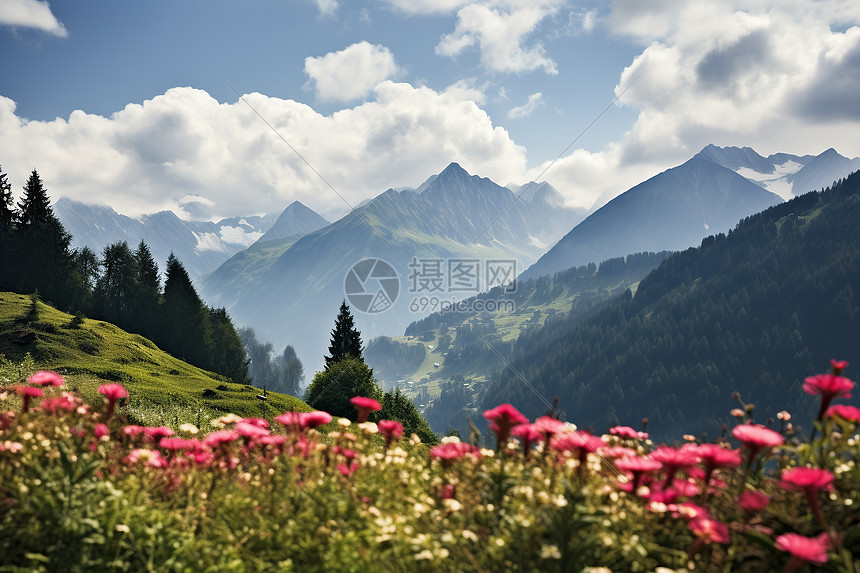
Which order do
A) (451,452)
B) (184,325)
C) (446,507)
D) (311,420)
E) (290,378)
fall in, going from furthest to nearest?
(290,378) < (184,325) < (311,420) < (451,452) < (446,507)

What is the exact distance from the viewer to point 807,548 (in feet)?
9.43

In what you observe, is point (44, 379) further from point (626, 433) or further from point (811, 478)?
point (811, 478)

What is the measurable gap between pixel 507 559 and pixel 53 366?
3766 cm

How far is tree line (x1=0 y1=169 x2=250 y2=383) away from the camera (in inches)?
2453

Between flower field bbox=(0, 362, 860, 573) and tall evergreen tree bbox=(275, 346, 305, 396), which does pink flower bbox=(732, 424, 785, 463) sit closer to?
flower field bbox=(0, 362, 860, 573)

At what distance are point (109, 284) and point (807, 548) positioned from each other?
85389 millimetres

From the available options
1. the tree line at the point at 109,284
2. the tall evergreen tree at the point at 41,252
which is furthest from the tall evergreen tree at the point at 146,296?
the tall evergreen tree at the point at 41,252

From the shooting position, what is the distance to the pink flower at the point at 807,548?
2.83 m

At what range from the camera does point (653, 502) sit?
3.57m

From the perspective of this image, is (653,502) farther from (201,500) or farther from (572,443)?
(201,500)

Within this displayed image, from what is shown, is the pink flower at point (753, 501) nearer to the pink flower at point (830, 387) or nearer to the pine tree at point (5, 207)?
the pink flower at point (830, 387)

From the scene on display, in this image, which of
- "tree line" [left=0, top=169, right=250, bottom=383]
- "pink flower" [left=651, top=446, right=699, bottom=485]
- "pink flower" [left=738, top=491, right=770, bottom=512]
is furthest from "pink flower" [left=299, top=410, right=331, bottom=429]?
"tree line" [left=0, top=169, right=250, bottom=383]

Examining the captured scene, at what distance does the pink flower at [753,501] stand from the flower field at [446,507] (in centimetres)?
1

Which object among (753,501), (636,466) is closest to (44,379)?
(636,466)
